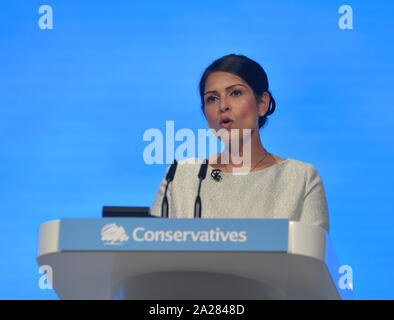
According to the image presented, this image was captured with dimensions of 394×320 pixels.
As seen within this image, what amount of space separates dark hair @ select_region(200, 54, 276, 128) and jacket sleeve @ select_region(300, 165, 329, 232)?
0.56m

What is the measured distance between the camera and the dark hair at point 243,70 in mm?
3791

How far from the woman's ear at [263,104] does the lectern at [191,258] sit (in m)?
1.25

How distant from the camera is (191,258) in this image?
254cm

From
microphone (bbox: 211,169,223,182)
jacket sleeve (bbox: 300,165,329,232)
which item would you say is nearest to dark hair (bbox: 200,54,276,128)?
microphone (bbox: 211,169,223,182)

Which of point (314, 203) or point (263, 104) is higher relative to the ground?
point (263, 104)

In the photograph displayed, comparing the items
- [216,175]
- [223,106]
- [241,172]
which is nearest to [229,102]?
[223,106]

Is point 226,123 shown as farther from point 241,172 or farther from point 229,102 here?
point 241,172

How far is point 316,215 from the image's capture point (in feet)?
10.4

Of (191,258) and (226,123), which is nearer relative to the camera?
(191,258)

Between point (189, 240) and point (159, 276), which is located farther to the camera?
point (159, 276)

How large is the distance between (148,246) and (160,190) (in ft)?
3.47

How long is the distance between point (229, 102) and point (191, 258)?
52.1 inches

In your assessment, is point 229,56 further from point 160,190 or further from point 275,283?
point 275,283
